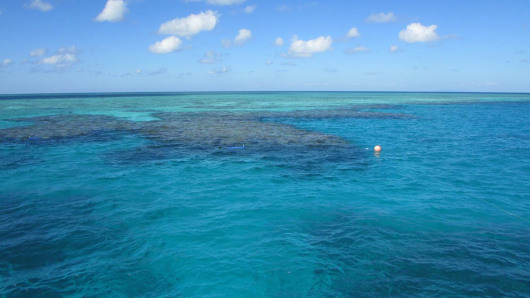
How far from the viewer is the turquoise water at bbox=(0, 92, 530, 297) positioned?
12070mm

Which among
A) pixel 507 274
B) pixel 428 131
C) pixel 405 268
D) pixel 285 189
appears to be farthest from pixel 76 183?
pixel 428 131

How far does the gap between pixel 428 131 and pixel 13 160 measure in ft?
168

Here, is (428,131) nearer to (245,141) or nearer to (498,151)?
(498,151)

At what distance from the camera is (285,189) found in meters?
21.6

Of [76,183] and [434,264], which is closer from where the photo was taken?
[434,264]

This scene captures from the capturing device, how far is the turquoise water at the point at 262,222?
1207 cm

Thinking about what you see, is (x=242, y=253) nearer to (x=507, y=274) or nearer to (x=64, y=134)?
(x=507, y=274)

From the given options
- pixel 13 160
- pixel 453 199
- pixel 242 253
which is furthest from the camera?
pixel 13 160

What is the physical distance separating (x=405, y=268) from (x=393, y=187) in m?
10.5

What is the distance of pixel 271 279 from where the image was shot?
12.3 meters

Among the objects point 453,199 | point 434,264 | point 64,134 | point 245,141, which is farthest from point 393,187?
point 64,134

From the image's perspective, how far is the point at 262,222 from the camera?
17.0 m

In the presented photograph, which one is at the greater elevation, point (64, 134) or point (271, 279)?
point (64, 134)

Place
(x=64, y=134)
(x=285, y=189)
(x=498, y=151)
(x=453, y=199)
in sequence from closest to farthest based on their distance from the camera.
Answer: (x=453, y=199) < (x=285, y=189) < (x=498, y=151) < (x=64, y=134)
